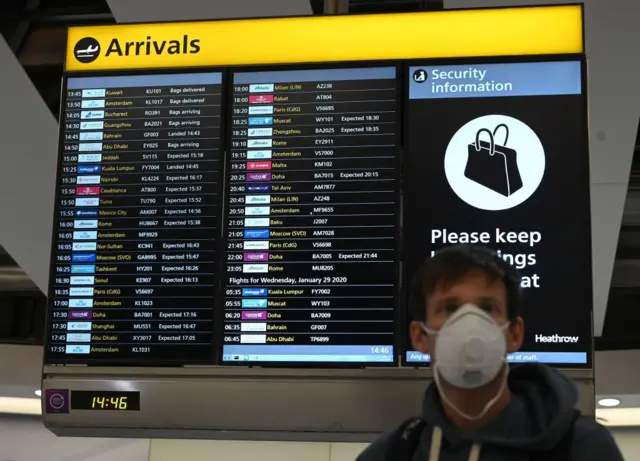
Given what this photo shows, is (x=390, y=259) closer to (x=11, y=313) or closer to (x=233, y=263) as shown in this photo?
(x=233, y=263)

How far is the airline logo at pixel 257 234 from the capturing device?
2455 mm

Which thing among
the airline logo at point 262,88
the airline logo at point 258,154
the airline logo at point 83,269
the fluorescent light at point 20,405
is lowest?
the fluorescent light at point 20,405

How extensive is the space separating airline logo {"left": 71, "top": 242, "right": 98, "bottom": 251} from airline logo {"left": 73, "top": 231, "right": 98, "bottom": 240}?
2 cm

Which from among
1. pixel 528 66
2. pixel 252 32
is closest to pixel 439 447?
pixel 528 66

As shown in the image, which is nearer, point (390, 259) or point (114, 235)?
point (390, 259)

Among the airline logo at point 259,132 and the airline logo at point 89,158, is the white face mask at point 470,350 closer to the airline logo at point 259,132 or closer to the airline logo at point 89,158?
the airline logo at point 259,132

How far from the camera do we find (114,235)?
2.54m

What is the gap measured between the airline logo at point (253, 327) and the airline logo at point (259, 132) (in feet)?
1.99

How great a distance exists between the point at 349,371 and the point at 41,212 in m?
3.21

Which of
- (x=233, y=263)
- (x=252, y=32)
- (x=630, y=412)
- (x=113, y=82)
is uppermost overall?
(x=252, y=32)

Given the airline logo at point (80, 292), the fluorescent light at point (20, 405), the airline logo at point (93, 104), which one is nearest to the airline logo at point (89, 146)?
the airline logo at point (93, 104)

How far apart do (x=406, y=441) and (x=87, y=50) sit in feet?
5.86

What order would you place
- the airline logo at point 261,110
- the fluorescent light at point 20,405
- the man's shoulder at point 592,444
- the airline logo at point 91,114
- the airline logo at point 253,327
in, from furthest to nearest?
the fluorescent light at point 20,405 → the airline logo at point 91,114 → the airline logo at point 261,110 → the airline logo at point 253,327 → the man's shoulder at point 592,444

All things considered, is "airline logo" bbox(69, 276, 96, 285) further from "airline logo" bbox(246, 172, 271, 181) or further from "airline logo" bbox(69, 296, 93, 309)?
"airline logo" bbox(246, 172, 271, 181)
